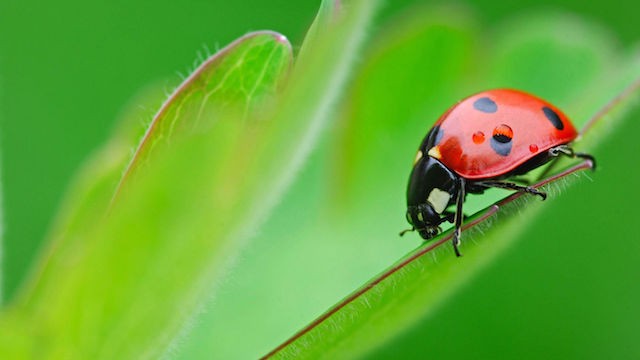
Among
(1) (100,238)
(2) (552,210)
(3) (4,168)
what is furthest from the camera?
(3) (4,168)

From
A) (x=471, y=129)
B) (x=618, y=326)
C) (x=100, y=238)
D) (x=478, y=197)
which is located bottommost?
(x=618, y=326)

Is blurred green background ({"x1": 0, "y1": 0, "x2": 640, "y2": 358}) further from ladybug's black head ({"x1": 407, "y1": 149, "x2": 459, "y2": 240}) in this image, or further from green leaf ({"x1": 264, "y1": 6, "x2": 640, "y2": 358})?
ladybug's black head ({"x1": 407, "y1": 149, "x2": 459, "y2": 240})

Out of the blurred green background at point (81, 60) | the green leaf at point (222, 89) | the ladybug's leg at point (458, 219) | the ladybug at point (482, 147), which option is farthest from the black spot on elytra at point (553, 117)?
the blurred green background at point (81, 60)

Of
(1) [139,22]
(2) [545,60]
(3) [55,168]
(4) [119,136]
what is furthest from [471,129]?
(1) [139,22]

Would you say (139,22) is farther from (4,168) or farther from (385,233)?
(385,233)

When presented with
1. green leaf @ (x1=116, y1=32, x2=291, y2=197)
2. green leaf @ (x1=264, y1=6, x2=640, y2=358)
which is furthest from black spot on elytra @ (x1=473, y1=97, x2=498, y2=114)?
green leaf @ (x1=116, y1=32, x2=291, y2=197)

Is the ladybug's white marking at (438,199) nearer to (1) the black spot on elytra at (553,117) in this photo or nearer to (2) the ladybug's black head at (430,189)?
(2) the ladybug's black head at (430,189)

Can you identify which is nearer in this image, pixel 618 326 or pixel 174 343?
pixel 174 343

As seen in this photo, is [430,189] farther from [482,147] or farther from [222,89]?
[222,89]
